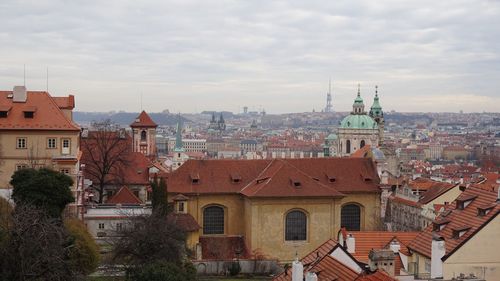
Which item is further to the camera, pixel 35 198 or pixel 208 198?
pixel 208 198

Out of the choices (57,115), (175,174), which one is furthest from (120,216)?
(57,115)

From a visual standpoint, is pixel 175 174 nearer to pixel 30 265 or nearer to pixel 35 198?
pixel 35 198

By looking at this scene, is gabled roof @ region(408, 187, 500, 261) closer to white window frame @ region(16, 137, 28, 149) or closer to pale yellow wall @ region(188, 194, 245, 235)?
pale yellow wall @ region(188, 194, 245, 235)

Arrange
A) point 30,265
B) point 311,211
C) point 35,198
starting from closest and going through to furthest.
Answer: point 30,265 → point 35,198 → point 311,211

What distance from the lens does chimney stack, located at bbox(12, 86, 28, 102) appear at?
5088cm

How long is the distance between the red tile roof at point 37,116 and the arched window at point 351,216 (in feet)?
65.4

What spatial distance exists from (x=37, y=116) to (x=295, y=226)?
60.1ft

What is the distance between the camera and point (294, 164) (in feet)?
191

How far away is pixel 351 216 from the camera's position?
192ft

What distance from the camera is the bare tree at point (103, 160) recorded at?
214ft

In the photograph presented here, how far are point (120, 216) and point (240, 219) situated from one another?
820 cm

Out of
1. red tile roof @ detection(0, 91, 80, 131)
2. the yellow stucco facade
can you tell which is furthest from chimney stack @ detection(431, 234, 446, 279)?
red tile roof @ detection(0, 91, 80, 131)

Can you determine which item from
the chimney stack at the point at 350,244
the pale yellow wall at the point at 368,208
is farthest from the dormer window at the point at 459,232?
the pale yellow wall at the point at 368,208

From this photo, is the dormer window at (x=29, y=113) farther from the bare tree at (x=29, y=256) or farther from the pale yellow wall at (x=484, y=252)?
the pale yellow wall at (x=484, y=252)
